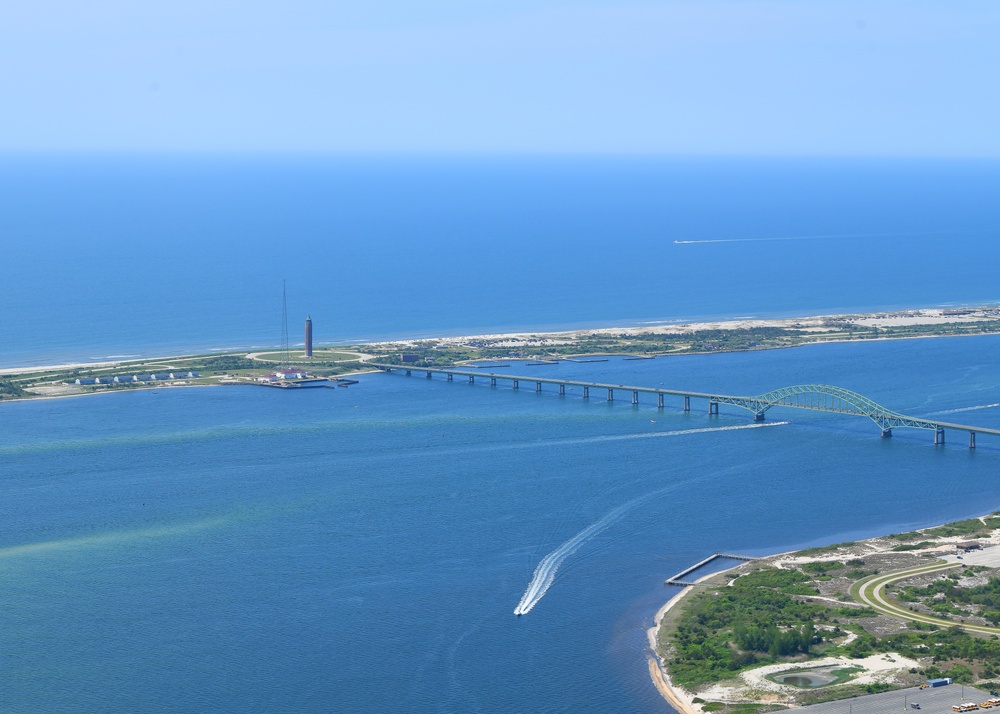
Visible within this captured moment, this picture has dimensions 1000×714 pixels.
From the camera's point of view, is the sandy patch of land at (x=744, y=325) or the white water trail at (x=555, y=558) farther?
the sandy patch of land at (x=744, y=325)

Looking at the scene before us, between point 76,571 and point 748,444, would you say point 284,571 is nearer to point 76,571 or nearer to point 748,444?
point 76,571

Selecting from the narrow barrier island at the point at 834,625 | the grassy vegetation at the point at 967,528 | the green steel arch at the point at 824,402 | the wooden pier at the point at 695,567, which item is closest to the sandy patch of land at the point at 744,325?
the green steel arch at the point at 824,402

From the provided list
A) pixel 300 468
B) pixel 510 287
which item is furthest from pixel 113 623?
pixel 510 287

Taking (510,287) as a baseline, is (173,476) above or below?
below

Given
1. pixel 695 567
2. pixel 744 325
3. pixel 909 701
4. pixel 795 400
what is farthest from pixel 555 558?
pixel 744 325

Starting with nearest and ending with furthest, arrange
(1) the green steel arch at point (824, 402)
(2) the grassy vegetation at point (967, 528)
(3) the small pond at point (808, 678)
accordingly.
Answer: (3) the small pond at point (808, 678) < (2) the grassy vegetation at point (967, 528) < (1) the green steel arch at point (824, 402)

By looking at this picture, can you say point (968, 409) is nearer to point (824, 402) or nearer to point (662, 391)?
point (824, 402)

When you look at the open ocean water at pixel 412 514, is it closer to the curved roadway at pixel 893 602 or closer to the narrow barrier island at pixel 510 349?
the narrow barrier island at pixel 510 349
